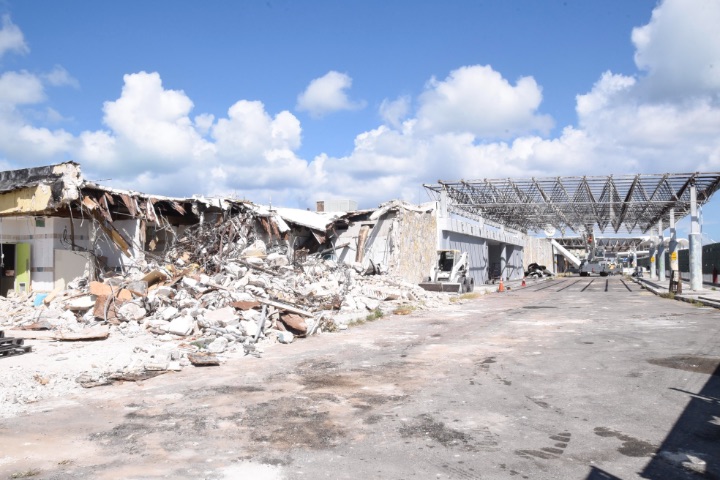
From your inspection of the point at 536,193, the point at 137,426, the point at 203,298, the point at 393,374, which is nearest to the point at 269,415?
the point at 137,426

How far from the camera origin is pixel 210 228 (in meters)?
20.7

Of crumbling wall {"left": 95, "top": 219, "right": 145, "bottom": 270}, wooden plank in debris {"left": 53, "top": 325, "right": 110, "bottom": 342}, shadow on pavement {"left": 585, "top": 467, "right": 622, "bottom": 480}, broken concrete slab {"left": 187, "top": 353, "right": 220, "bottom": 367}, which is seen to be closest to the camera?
shadow on pavement {"left": 585, "top": 467, "right": 622, "bottom": 480}

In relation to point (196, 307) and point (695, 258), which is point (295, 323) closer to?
point (196, 307)

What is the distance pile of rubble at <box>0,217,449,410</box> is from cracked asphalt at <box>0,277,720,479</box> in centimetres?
108

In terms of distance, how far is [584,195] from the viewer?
36844mm

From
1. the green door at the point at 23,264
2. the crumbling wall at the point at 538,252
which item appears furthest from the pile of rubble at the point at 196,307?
the crumbling wall at the point at 538,252

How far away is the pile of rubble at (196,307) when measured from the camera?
37.2ft

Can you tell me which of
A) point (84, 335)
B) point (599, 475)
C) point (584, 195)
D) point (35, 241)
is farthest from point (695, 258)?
point (35, 241)

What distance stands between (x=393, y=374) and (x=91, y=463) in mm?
5238

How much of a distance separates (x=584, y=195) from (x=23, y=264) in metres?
33.1

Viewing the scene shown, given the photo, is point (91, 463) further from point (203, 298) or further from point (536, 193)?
point (536, 193)

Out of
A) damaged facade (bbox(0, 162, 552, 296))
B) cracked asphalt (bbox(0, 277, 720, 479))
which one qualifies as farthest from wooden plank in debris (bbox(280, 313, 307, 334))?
damaged facade (bbox(0, 162, 552, 296))

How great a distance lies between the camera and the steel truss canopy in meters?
31.8

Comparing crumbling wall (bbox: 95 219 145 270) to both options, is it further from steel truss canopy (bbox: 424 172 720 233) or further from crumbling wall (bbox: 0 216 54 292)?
steel truss canopy (bbox: 424 172 720 233)
